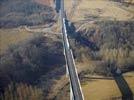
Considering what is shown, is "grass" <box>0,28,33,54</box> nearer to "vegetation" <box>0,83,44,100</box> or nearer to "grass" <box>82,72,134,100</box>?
"vegetation" <box>0,83,44,100</box>

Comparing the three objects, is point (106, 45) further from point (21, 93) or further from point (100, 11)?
point (21, 93)

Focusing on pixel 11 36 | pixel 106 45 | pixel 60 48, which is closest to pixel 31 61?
pixel 60 48

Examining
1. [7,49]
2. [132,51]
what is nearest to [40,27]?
[7,49]

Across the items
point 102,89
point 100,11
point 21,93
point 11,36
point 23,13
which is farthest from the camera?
point 100,11

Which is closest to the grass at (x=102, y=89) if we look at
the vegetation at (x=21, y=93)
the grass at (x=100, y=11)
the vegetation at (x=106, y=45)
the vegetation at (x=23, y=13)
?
the vegetation at (x=106, y=45)

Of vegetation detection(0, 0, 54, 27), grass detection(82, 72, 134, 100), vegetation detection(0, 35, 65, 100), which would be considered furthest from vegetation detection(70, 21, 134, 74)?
vegetation detection(0, 0, 54, 27)

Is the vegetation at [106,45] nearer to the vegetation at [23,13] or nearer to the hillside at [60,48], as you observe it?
the hillside at [60,48]

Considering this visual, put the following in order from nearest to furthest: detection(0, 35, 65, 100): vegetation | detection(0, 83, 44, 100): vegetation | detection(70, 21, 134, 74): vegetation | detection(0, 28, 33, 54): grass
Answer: detection(0, 83, 44, 100): vegetation → detection(0, 35, 65, 100): vegetation → detection(70, 21, 134, 74): vegetation → detection(0, 28, 33, 54): grass
